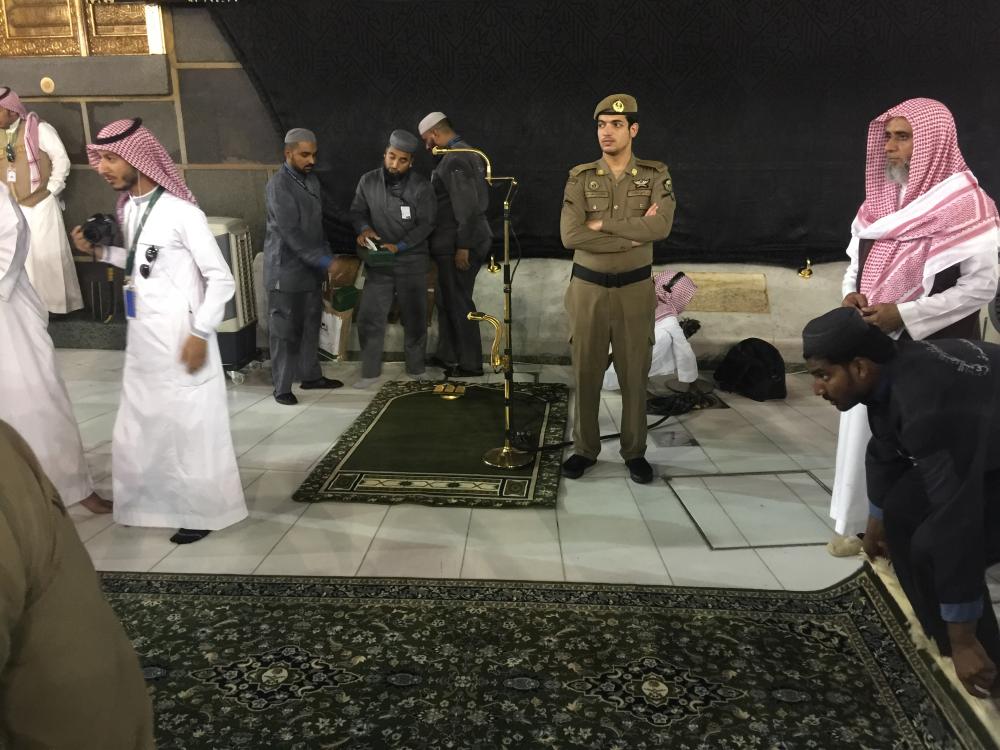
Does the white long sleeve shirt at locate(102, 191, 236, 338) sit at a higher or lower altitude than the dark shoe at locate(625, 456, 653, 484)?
higher

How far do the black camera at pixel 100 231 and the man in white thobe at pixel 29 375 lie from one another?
0.68ft

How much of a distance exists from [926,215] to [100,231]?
2.97 meters

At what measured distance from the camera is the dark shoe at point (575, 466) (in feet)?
11.7

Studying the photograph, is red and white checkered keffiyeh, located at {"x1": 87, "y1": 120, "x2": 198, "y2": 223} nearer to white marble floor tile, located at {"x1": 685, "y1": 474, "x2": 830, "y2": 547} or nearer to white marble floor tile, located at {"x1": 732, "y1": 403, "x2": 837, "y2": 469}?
white marble floor tile, located at {"x1": 685, "y1": 474, "x2": 830, "y2": 547}

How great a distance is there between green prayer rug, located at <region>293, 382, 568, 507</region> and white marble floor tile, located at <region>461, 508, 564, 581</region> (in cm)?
11

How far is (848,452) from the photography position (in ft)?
9.18

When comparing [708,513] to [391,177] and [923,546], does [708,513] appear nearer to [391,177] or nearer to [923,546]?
[923,546]

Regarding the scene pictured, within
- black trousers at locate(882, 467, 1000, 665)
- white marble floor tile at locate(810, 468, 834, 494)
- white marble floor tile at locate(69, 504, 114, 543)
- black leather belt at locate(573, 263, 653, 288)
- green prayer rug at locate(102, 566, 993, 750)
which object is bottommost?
white marble floor tile at locate(810, 468, 834, 494)

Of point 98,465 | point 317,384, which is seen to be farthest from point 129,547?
point 317,384

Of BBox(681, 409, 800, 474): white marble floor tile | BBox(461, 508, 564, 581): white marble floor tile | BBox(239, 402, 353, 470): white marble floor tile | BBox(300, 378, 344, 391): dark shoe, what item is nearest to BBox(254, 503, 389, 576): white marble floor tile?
BBox(461, 508, 564, 581): white marble floor tile

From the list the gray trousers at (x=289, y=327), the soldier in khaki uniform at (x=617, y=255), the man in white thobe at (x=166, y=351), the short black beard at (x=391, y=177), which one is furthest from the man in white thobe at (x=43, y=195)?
the soldier in khaki uniform at (x=617, y=255)

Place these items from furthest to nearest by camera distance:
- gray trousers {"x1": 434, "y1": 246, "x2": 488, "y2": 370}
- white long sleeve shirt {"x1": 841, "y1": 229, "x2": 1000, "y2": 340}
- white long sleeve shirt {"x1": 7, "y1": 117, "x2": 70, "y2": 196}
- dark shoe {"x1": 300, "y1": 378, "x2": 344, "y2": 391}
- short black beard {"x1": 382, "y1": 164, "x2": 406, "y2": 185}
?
white long sleeve shirt {"x1": 7, "y1": 117, "x2": 70, "y2": 196} → gray trousers {"x1": 434, "y1": 246, "x2": 488, "y2": 370} → dark shoe {"x1": 300, "y1": 378, "x2": 344, "y2": 391} → short black beard {"x1": 382, "y1": 164, "x2": 406, "y2": 185} → white long sleeve shirt {"x1": 841, "y1": 229, "x2": 1000, "y2": 340}

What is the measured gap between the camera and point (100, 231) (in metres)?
2.93

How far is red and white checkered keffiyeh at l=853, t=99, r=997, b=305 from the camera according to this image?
2479 mm
